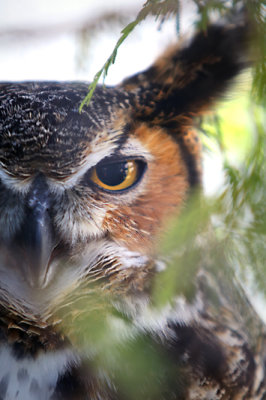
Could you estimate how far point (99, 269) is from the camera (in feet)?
2.89

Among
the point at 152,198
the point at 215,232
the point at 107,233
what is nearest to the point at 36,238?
the point at 107,233

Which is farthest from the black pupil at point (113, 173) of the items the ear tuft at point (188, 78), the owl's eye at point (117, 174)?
the ear tuft at point (188, 78)

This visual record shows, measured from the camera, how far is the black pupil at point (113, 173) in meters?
0.81

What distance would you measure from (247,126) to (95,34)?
460 millimetres

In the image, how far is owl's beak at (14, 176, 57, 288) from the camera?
729mm

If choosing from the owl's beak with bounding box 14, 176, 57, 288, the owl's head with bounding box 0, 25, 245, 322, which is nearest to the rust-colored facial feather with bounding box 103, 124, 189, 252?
the owl's head with bounding box 0, 25, 245, 322

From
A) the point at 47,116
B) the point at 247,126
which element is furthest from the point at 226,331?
the point at 47,116

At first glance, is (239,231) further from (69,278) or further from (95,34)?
(95,34)

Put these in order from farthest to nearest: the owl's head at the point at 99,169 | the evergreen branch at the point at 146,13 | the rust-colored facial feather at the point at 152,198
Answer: the rust-colored facial feather at the point at 152,198
the owl's head at the point at 99,169
the evergreen branch at the point at 146,13

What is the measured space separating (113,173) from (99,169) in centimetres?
4

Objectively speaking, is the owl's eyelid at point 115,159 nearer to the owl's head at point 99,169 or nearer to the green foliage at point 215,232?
the owl's head at point 99,169

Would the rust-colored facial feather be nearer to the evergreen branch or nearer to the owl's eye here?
the owl's eye

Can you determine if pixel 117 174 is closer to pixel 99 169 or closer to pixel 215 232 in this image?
pixel 99 169

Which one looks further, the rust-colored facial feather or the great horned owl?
the rust-colored facial feather
